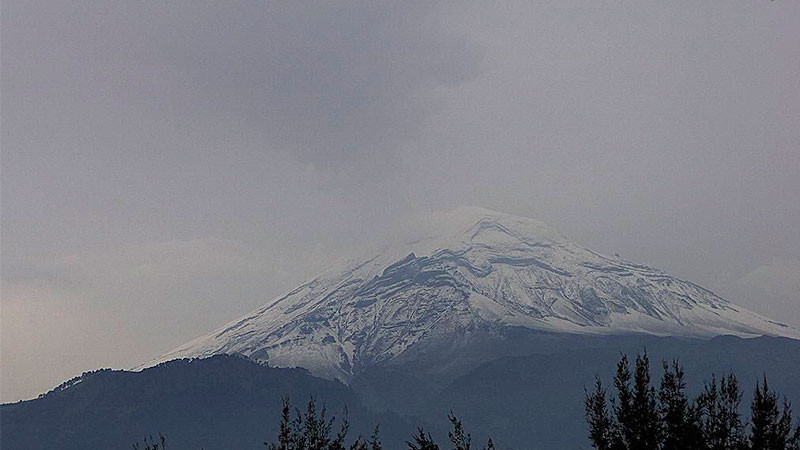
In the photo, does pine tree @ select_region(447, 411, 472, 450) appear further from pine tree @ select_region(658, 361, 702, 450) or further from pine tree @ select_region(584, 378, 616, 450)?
pine tree @ select_region(658, 361, 702, 450)

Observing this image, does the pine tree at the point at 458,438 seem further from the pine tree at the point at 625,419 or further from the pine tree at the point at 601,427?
the pine tree at the point at 625,419

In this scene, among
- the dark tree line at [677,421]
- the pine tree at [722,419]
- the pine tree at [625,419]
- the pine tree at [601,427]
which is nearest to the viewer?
the dark tree line at [677,421]

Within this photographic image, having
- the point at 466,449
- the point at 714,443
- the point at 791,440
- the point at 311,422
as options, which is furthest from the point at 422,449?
the point at 791,440

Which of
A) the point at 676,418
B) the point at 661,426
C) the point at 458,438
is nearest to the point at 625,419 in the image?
the point at 661,426

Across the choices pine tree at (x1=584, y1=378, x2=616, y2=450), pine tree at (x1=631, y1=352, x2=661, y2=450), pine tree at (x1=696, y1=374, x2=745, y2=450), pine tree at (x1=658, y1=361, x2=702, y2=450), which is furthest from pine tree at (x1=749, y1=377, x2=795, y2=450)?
pine tree at (x1=584, y1=378, x2=616, y2=450)

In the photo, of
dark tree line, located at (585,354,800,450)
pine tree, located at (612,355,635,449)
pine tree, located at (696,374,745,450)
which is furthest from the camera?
pine tree, located at (696,374,745,450)

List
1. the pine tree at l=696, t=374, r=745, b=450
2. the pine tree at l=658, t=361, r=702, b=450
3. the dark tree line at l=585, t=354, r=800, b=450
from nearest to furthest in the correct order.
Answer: the pine tree at l=658, t=361, r=702, b=450, the dark tree line at l=585, t=354, r=800, b=450, the pine tree at l=696, t=374, r=745, b=450

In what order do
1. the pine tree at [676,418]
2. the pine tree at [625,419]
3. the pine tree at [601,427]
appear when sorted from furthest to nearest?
the pine tree at [601,427]
the pine tree at [625,419]
the pine tree at [676,418]

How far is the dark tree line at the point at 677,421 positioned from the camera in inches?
1048

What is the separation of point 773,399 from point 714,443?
103 inches

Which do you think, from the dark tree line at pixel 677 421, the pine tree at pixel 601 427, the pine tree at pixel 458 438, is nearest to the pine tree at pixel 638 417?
the dark tree line at pixel 677 421

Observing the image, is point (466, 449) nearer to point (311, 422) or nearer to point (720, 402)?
point (311, 422)

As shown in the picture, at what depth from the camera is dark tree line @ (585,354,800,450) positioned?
87.3 ft

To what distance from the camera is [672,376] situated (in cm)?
2819
